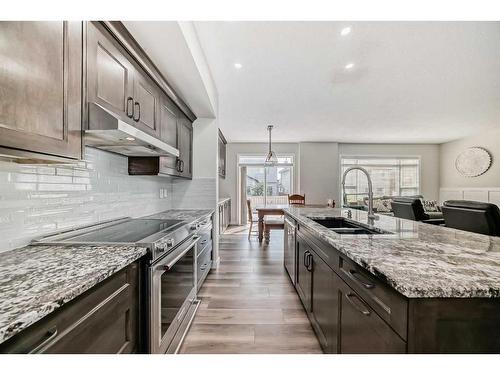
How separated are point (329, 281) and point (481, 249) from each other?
2.43ft

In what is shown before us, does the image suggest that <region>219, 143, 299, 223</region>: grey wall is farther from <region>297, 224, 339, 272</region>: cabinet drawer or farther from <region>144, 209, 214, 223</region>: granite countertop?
<region>297, 224, 339, 272</region>: cabinet drawer

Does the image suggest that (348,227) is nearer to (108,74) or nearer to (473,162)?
(108,74)

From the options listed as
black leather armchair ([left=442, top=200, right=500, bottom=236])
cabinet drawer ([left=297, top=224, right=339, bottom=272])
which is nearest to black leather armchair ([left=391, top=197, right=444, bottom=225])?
black leather armchair ([left=442, top=200, right=500, bottom=236])

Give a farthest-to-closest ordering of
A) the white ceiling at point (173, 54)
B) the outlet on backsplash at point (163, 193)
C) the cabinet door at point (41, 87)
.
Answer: the outlet on backsplash at point (163, 193), the white ceiling at point (173, 54), the cabinet door at point (41, 87)

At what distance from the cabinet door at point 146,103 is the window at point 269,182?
5421mm

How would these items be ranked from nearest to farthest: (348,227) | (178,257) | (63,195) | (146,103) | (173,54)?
(63,195) → (178,257) → (173,54) → (146,103) → (348,227)

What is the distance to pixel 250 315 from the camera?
2.19 m

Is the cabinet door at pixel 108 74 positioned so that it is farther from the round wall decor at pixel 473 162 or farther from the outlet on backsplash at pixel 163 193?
the round wall decor at pixel 473 162

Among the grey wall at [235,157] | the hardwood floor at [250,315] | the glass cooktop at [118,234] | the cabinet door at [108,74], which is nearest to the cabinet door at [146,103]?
the cabinet door at [108,74]

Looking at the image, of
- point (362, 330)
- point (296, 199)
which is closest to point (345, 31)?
point (362, 330)

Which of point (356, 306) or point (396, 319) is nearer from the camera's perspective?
point (396, 319)

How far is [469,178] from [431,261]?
25.1ft

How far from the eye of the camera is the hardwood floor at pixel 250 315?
1781 mm

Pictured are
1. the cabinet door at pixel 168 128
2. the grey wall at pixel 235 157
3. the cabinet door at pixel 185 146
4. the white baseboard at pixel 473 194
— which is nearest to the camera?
the cabinet door at pixel 168 128
